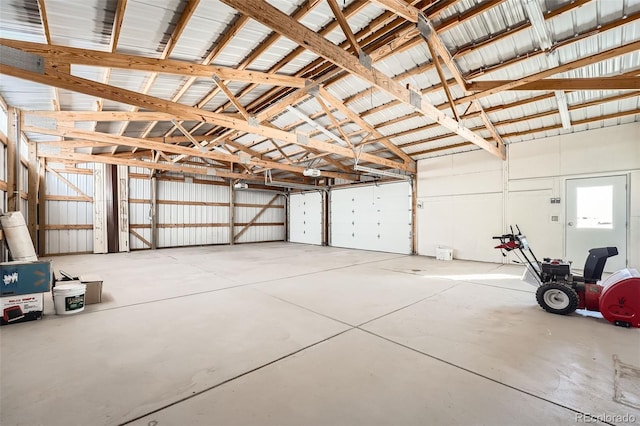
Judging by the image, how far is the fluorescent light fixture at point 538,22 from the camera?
3.58 metres

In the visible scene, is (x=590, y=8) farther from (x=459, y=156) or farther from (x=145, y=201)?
(x=145, y=201)

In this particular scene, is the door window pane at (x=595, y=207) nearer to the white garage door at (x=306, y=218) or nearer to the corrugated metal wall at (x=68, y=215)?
the white garage door at (x=306, y=218)

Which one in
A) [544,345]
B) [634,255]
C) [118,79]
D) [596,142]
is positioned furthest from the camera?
[596,142]

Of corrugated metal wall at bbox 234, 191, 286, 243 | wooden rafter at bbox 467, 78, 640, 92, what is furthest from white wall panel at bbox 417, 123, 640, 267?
corrugated metal wall at bbox 234, 191, 286, 243

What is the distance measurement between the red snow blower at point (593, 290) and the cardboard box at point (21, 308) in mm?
→ 6355

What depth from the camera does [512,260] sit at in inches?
302

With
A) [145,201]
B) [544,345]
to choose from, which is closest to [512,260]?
[544,345]

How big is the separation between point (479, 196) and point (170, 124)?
9.44 meters

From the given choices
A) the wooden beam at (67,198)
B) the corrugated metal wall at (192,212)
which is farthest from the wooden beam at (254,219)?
the wooden beam at (67,198)

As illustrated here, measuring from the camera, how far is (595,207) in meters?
6.51

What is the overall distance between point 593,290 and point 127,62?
6935 millimetres

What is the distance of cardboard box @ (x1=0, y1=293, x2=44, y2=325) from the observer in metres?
3.29

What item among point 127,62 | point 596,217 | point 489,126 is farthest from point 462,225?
point 127,62

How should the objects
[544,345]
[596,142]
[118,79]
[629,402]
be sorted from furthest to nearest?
1. [596,142]
2. [118,79]
3. [544,345]
4. [629,402]
